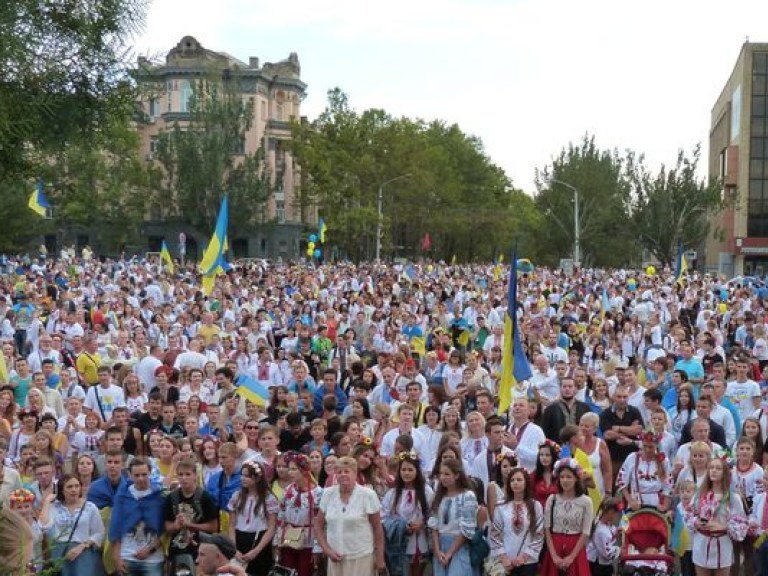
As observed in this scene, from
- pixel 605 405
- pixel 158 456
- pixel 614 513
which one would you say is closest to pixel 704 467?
pixel 614 513

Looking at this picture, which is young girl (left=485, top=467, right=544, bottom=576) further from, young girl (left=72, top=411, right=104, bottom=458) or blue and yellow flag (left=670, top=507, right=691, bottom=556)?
young girl (left=72, top=411, right=104, bottom=458)

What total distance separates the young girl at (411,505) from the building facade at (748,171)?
6427 cm

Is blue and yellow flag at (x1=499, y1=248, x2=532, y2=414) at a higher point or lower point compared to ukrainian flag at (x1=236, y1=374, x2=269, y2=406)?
higher

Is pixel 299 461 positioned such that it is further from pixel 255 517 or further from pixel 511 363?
pixel 511 363

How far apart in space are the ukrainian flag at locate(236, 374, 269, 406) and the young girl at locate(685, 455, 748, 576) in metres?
5.36

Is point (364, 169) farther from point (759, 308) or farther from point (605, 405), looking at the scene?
point (605, 405)

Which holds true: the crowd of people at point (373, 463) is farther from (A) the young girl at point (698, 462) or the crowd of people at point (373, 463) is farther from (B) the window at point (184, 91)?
(B) the window at point (184, 91)

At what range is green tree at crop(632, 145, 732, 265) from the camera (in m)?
60.8

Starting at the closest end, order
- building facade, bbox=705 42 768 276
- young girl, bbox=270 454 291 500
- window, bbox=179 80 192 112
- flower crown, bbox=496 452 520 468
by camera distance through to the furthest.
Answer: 1. young girl, bbox=270 454 291 500
2. flower crown, bbox=496 452 520 468
3. building facade, bbox=705 42 768 276
4. window, bbox=179 80 192 112

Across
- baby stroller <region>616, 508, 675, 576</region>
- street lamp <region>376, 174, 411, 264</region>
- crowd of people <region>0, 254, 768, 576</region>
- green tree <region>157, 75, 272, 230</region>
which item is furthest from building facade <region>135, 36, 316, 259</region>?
baby stroller <region>616, 508, 675, 576</region>

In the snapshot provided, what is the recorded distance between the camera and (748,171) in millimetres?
74312

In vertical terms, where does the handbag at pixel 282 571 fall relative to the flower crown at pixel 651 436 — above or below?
below

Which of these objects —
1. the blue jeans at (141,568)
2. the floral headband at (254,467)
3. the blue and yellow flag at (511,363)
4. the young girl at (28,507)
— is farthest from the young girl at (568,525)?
the blue and yellow flag at (511,363)

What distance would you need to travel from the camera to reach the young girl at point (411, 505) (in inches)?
367
